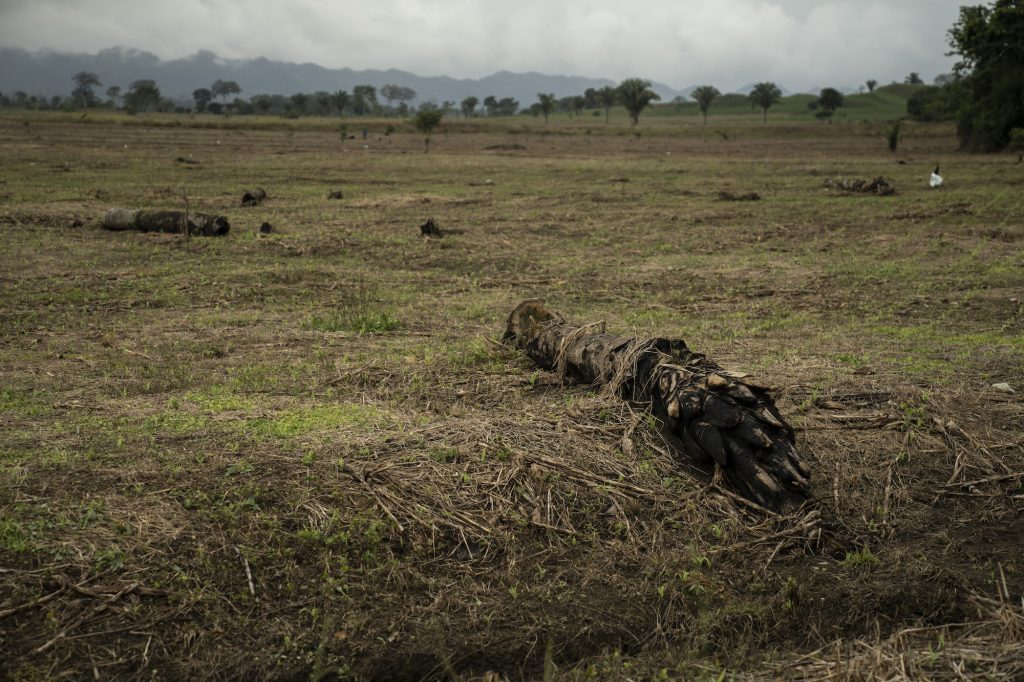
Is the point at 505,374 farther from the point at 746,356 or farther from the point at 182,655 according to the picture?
the point at 182,655

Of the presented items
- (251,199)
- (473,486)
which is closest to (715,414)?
(473,486)

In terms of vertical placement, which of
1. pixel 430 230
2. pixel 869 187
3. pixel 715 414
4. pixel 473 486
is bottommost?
pixel 473 486

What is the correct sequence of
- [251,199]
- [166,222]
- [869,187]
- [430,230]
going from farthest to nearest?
[869,187], [251,199], [430,230], [166,222]

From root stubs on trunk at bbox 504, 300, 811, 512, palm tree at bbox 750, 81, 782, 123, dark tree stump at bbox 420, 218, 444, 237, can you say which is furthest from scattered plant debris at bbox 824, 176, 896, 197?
palm tree at bbox 750, 81, 782, 123

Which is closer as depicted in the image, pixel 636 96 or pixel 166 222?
pixel 166 222

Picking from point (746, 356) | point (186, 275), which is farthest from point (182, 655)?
point (186, 275)

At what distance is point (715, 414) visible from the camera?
4.52 m

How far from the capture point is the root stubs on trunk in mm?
4387

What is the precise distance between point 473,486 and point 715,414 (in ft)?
4.91

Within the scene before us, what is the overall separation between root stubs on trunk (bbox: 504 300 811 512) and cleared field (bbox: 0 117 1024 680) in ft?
0.49

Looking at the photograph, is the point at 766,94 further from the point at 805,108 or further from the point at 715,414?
the point at 715,414

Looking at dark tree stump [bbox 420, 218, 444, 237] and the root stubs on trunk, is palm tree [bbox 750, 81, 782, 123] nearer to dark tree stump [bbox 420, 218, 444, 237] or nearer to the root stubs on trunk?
dark tree stump [bbox 420, 218, 444, 237]

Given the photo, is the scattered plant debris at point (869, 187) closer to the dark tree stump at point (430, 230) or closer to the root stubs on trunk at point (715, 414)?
the dark tree stump at point (430, 230)

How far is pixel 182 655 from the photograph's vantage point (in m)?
3.26
